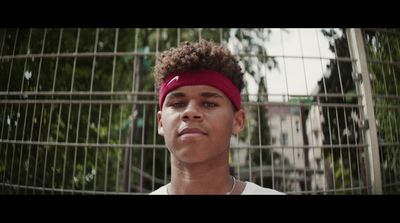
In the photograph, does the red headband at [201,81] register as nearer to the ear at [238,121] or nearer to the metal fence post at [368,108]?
the ear at [238,121]

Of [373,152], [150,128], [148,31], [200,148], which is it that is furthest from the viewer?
[148,31]

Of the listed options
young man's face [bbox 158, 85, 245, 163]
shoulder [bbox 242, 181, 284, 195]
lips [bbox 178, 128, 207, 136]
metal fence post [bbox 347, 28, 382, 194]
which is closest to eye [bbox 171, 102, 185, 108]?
young man's face [bbox 158, 85, 245, 163]

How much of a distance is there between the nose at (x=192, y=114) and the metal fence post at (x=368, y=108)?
1.11 metres

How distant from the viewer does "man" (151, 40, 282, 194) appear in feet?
4.22

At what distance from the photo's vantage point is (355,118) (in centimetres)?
193

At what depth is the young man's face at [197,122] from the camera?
50.3 inches

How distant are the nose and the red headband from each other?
0.34 ft

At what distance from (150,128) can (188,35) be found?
0.95 meters

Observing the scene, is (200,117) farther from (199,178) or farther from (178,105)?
(199,178)

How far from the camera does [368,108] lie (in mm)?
1861

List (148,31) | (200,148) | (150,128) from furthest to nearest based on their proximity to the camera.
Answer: (148,31) < (150,128) < (200,148)

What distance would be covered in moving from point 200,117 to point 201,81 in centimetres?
15

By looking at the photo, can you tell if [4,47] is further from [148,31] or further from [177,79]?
[148,31]
